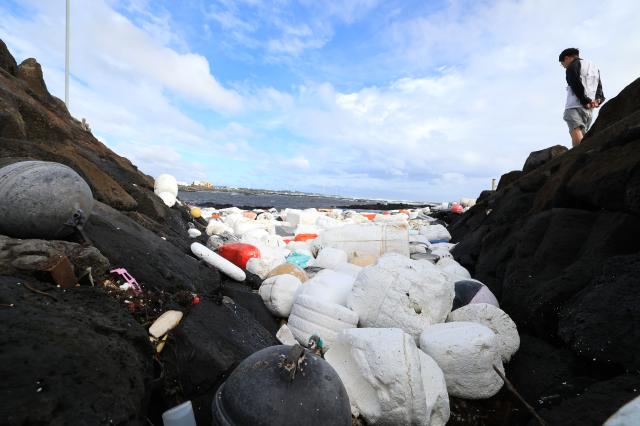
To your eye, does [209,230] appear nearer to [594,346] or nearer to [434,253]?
[434,253]

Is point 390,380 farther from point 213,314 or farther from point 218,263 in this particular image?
point 218,263

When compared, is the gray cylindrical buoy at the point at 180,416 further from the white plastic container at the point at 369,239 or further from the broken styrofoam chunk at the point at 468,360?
Answer: the white plastic container at the point at 369,239

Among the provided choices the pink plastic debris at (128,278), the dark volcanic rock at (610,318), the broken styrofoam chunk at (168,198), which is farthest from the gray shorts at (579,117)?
the broken styrofoam chunk at (168,198)

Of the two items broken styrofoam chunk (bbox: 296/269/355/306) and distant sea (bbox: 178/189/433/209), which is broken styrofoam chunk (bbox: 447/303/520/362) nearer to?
broken styrofoam chunk (bbox: 296/269/355/306)

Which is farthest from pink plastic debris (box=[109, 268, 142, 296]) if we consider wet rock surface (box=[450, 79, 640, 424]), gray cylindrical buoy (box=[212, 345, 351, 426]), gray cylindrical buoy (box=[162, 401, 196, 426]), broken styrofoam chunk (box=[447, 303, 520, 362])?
wet rock surface (box=[450, 79, 640, 424])

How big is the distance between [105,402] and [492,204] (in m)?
9.27

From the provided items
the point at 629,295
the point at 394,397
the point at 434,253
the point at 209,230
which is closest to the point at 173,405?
the point at 394,397

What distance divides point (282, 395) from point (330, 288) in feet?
6.87

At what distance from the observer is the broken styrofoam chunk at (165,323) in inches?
104

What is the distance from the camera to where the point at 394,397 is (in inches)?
104

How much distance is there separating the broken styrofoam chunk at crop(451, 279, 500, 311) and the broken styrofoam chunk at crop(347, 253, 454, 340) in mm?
607

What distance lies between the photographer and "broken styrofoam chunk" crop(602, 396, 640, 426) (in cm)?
178

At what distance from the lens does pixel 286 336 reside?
375cm

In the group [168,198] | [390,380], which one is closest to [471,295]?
[390,380]
